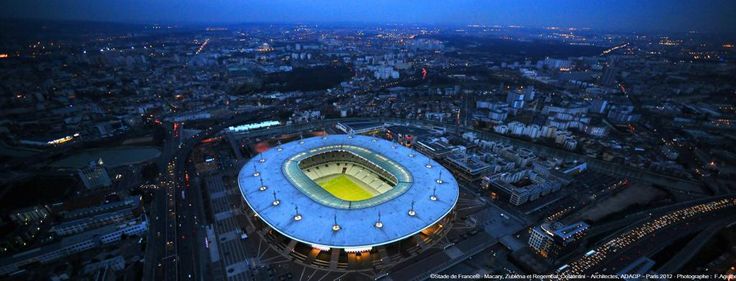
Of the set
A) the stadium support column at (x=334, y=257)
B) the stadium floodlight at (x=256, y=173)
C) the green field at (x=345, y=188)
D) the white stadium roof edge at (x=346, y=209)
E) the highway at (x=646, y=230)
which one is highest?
the stadium floodlight at (x=256, y=173)

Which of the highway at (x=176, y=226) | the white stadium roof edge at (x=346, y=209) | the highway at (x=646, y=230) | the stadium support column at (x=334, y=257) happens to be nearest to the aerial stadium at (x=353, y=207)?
the white stadium roof edge at (x=346, y=209)

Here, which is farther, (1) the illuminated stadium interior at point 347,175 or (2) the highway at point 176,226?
(1) the illuminated stadium interior at point 347,175

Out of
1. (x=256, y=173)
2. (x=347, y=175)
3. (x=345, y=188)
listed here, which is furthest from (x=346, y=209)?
(x=347, y=175)

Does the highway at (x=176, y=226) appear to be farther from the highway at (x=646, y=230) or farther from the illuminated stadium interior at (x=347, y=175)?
the highway at (x=646, y=230)

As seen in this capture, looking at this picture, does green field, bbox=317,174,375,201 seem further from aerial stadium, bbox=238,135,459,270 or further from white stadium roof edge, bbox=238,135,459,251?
white stadium roof edge, bbox=238,135,459,251

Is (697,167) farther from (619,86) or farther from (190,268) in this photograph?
(190,268)

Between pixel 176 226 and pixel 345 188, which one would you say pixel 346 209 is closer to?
pixel 345 188

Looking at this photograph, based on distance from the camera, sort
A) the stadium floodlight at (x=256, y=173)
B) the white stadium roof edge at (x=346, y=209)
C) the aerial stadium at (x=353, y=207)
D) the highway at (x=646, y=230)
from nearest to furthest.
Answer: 1. the white stadium roof edge at (x=346, y=209)
2. the aerial stadium at (x=353, y=207)
3. the highway at (x=646, y=230)
4. the stadium floodlight at (x=256, y=173)
